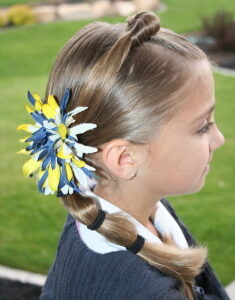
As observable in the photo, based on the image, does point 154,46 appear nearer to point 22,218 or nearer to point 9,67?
point 22,218

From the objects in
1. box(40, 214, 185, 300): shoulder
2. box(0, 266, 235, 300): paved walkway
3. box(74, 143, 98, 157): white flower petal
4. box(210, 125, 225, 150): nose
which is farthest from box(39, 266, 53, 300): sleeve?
box(0, 266, 235, 300): paved walkway

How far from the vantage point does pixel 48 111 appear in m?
2.10

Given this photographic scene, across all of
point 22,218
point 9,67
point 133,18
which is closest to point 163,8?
point 9,67

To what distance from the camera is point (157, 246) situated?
2.12m

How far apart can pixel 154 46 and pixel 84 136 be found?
41cm

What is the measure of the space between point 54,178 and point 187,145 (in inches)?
19.4

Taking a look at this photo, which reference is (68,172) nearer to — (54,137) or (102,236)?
(54,137)

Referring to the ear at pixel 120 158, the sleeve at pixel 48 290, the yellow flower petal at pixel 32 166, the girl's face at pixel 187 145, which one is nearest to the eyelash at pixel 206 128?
the girl's face at pixel 187 145

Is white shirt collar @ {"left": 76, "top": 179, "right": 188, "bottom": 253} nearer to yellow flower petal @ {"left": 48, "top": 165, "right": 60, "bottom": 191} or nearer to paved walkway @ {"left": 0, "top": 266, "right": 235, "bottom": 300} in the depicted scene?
yellow flower petal @ {"left": 48, "top": 165, "right": 60, "bottom": 191}

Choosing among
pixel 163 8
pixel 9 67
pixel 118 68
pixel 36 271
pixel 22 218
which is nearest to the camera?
pixel 118 68

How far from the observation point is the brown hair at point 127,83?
196cm

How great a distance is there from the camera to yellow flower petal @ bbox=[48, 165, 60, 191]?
2121 millimetres

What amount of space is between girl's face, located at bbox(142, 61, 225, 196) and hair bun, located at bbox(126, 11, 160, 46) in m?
0.21

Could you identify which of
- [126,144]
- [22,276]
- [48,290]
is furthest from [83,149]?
[22,276]
